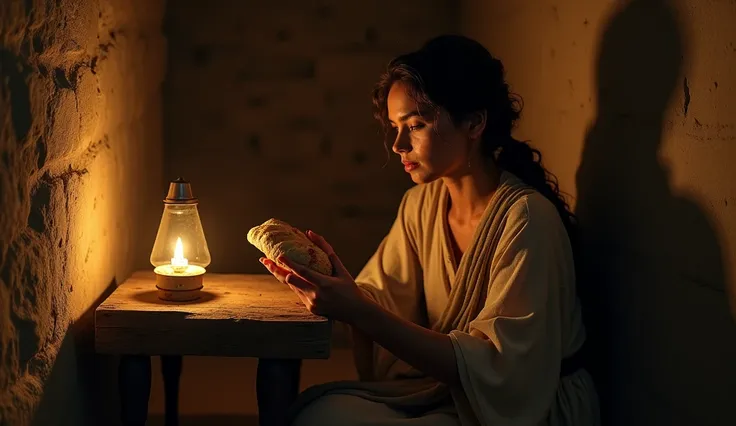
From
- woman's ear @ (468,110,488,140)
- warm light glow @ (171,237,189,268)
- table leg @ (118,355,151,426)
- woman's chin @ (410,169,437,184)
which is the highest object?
woman's ear @ (468,110,488,140)

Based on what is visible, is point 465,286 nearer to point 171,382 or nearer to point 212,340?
point 212,340

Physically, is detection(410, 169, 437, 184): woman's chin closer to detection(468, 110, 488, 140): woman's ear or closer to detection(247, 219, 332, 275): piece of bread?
detection(468, 110, 488, 140): woman's ear

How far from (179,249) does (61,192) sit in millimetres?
335

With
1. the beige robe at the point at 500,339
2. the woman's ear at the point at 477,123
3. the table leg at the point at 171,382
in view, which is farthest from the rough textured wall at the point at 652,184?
the table leg at the point at 171,382

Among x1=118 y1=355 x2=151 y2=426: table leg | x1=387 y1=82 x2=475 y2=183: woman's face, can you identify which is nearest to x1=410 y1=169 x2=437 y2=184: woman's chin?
x1=387 y1=82 x2=475 y2=183: woman's face

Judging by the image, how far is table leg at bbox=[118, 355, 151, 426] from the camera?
1672mm

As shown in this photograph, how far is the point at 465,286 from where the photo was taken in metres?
1.76

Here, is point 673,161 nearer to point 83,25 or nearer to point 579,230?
point 579,230

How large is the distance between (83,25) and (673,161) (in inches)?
45.7

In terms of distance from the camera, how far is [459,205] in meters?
1.89

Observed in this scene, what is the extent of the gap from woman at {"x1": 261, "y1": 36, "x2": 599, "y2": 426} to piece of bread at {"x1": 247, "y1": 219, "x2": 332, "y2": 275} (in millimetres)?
26

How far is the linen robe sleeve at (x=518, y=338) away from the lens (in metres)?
1.59

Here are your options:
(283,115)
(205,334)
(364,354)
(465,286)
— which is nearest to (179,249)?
(205,334)

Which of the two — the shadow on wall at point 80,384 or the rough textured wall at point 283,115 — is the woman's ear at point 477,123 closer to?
the shadow on wall at point 80,384
